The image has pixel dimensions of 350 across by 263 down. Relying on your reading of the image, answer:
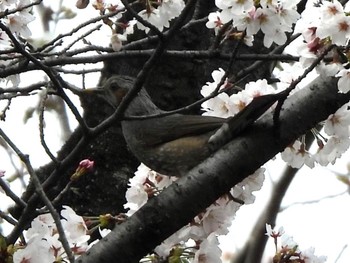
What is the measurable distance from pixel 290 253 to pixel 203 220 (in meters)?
0.33

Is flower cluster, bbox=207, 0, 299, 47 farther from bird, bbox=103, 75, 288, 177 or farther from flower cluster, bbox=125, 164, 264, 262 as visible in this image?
flower cluster, bbox=125, 164, 264, 262

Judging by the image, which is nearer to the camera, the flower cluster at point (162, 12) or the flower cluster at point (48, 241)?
the flower cluster at point (48, 241)

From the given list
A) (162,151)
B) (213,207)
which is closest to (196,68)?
(162,151)

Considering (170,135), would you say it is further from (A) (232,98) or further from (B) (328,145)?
(B) (328,145)

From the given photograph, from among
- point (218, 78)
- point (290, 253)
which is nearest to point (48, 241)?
point (290, 253)

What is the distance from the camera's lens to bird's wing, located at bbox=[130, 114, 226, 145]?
3145mm

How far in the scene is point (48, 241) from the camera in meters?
2.43

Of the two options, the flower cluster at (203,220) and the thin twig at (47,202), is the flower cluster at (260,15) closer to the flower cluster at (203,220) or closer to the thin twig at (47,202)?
the flower cluster at (203,220)

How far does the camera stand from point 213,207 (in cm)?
271

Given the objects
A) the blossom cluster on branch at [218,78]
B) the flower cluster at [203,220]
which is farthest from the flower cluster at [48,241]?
the flower cluster at [203,220]

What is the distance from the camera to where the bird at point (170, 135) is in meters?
2.89

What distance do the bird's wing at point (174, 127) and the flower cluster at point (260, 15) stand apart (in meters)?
0.64

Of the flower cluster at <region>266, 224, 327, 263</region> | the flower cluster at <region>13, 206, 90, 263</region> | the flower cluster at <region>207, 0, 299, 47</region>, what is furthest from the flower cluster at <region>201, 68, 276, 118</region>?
the flower cluster at <region>13, 206, 90, 263</region>

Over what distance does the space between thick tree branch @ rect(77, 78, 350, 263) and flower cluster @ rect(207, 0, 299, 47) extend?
0.78ft
